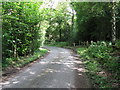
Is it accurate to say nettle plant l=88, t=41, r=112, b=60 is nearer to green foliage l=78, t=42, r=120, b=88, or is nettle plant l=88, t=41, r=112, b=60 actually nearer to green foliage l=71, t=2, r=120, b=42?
green foliage l=78, t=42, r=120, b=88

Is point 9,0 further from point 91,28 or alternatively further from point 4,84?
point 91,28

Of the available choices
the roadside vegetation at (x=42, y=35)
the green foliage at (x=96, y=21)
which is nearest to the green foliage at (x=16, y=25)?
the roadside vegetation at (x=42, y=35)

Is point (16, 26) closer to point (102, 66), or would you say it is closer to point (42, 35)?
point (42, 35)

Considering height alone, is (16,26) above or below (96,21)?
below

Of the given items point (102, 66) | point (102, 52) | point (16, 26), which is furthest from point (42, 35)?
point (102, 66)

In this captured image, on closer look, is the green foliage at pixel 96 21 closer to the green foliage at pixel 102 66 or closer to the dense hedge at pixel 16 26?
the green foliage at pixel 102 66

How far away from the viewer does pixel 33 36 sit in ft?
37.7

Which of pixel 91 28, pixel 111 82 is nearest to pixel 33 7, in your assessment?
pixel 111 82

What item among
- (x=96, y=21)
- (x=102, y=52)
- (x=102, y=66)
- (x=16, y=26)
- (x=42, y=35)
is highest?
(x=96, y=21)

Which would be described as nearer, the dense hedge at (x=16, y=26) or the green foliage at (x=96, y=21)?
the dense hedge at (x=16, y=26)

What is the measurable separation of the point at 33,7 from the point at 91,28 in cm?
1354

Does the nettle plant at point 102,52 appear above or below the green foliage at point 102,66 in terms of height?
above

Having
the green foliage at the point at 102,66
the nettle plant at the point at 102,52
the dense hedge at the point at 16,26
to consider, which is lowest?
the green foliage at the point at 102,66

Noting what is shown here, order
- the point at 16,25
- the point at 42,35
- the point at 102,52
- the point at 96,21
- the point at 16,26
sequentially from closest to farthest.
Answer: the point at 16,25 < the point at 16,26 < the point at 102,52 < the point at 42,35 < the point at 96,21
